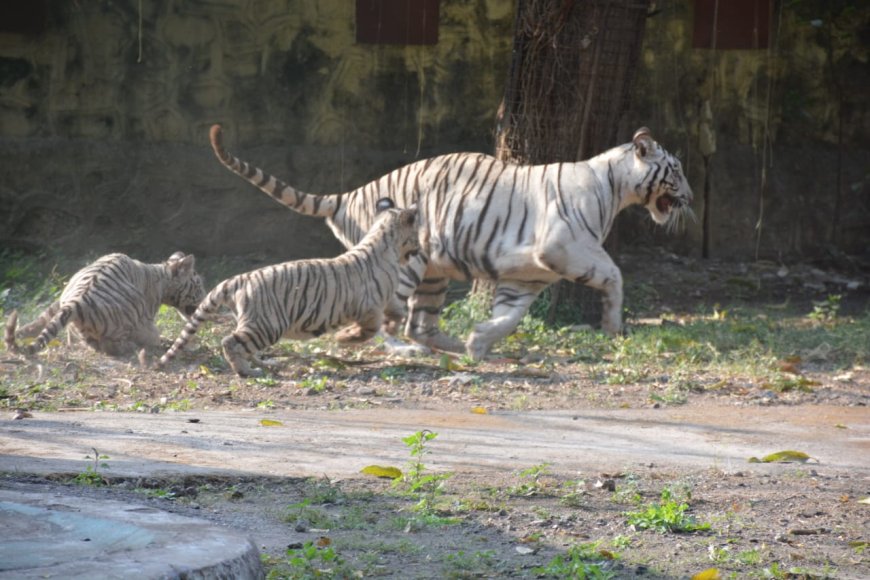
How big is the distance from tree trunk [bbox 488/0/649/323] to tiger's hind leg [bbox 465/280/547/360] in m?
1.06

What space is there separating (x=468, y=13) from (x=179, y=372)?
5654mm

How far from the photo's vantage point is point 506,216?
907cm

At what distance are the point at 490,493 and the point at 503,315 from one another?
3792mm

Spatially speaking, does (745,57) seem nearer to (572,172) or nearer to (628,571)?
(572,172)

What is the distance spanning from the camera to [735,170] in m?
12.9

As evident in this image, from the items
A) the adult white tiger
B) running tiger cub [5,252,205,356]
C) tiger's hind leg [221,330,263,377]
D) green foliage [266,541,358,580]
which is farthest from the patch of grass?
the adult white tiger

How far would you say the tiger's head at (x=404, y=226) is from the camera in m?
8.57

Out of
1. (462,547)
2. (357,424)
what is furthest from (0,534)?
(357,424)

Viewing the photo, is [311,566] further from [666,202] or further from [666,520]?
[666,202]

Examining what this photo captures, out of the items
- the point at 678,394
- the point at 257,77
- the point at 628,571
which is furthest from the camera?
the point at 257,77

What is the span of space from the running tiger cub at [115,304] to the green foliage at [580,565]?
4.14 metres

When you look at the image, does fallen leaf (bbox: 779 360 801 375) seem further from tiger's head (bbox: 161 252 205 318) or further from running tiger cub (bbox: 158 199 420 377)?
tiger's head (bbox: 161 252 205 318)

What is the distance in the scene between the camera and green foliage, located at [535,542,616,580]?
13.7ft

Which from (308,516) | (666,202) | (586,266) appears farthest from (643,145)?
(308,516)
